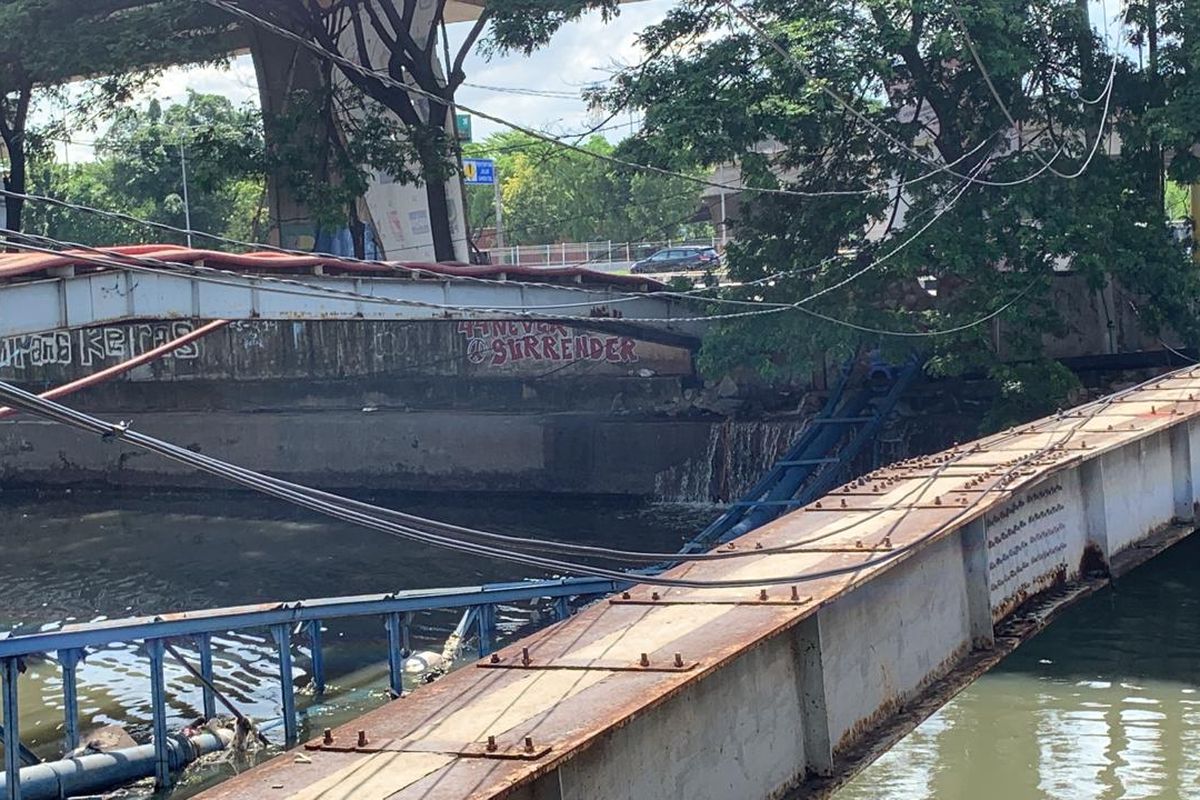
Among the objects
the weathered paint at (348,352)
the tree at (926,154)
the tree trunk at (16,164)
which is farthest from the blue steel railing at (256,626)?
the tree trunk at (16,164)

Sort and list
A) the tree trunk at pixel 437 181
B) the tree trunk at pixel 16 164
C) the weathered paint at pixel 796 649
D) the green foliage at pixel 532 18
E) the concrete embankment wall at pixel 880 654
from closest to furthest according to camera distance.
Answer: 1. the weathered paint at pixel 796 649
2. the concrete embankment wall at pixel 880 654
3. the green foliage at pixel 532 18
4. the tree trunk at pixel 437 181
5. the tree trunk at pixel 16 164

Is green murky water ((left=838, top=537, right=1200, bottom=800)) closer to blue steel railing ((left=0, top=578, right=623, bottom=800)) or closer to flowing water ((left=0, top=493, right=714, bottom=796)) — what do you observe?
blue steel railing ((left=0, top=578, right=623, bottom=800))

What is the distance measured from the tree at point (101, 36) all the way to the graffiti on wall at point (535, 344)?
29.7 ft

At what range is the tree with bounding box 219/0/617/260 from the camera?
95.8 ft

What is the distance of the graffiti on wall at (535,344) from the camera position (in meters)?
34.2

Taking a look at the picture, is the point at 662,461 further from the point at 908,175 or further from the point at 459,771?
the point at 459,771

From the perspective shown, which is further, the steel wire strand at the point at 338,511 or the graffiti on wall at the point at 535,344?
the graffiti on wall at the point at 535,344

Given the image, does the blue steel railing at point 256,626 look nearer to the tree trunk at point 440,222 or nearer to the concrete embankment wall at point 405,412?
the concrete embankment wall at point 405,412

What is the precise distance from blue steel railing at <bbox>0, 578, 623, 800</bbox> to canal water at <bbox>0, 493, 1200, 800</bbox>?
2.59 feet

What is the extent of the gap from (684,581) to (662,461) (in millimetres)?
23801

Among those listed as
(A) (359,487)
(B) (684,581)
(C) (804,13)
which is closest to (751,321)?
(C) (804,13)

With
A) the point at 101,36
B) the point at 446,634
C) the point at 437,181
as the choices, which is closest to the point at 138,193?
the point at 101,36

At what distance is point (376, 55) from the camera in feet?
126

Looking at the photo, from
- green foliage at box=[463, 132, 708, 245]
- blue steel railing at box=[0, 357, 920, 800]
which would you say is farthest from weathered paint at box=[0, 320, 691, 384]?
green foliage at box=[463, 132, 708, 245]
